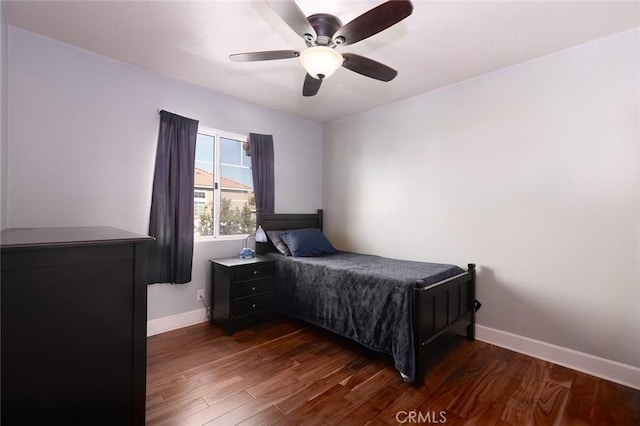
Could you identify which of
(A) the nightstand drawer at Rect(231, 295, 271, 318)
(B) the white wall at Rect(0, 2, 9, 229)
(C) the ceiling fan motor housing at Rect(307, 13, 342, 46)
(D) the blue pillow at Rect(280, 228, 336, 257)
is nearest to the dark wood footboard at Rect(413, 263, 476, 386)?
(D) the blue pillow at Rect(280, 228, 336, 257)

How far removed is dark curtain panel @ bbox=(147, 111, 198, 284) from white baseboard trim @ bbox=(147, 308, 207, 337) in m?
0.38

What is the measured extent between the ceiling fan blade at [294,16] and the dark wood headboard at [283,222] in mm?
2273

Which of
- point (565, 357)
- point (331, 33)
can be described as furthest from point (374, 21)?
point (565, 357)

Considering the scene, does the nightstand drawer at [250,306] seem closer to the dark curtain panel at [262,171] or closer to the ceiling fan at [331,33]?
the dark curtain panel at [262,171]

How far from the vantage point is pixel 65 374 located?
1.15 meters

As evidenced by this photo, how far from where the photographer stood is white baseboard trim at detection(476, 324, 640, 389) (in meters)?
2.07

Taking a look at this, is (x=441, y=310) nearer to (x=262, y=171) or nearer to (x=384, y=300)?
(x=384, y=300)

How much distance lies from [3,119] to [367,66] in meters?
2.55

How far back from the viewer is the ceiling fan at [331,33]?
57.1 inches

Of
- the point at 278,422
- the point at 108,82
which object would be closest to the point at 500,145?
the point at 278,422

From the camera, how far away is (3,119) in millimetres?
2025

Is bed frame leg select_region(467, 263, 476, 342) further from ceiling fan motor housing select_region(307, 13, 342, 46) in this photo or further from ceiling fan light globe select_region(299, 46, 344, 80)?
ceiling fan motor housing select_region(307, 13, 342, 46)

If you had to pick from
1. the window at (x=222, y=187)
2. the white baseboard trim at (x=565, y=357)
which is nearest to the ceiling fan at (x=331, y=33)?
the window at (x=222, y=187)

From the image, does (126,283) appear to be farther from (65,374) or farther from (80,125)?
(80,125)
